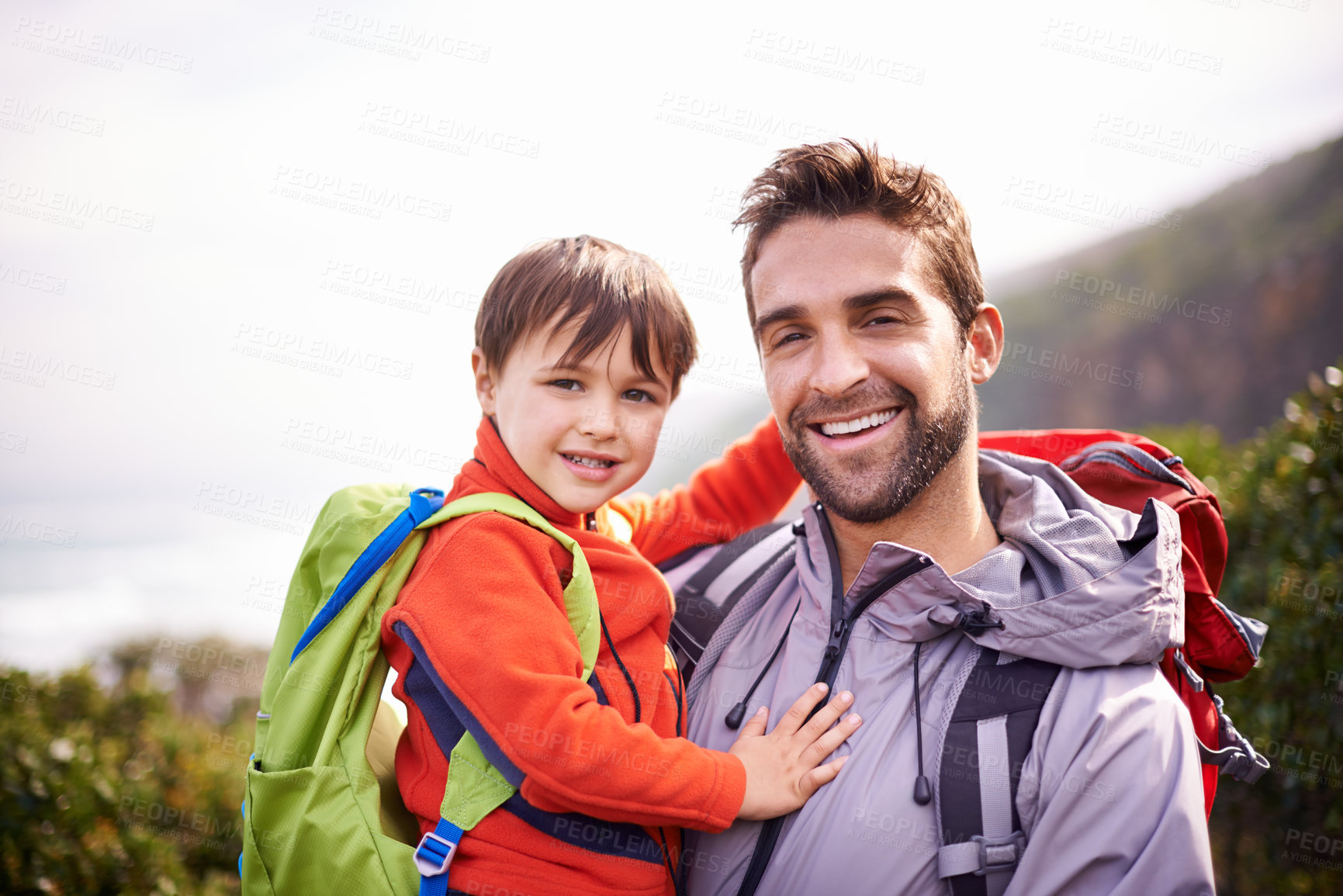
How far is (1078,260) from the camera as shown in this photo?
58.9 feet

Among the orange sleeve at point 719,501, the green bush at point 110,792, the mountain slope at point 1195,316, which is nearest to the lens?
the orange sleeve at point 719,501

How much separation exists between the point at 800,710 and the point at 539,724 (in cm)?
67

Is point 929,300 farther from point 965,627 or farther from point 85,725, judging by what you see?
point 85,725

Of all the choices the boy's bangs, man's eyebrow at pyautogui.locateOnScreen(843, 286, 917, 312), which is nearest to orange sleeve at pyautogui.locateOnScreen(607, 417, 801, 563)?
the boy's bangs

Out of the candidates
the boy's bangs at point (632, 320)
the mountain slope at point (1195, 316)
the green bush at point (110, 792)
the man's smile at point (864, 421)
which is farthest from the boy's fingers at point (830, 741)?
the mountain slope at point (1195, 316)

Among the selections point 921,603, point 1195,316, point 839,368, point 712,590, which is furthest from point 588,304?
point 1195,316

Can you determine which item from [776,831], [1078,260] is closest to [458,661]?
[776,831]

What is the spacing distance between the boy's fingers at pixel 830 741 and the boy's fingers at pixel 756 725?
0.15 m

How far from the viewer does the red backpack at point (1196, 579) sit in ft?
6.77

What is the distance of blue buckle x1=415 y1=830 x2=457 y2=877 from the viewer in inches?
70.7

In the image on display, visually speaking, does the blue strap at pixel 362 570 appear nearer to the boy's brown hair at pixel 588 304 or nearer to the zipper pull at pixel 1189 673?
the boy's brown hair at pixel 588 304

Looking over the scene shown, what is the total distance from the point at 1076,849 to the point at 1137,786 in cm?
18

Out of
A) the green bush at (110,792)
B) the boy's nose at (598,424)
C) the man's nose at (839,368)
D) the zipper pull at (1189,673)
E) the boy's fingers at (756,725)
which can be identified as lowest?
the green bush at (110,792)

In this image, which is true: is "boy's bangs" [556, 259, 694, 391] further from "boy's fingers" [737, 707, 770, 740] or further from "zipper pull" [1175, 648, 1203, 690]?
"zipper pull" [1175, 648, 1203, 690]
